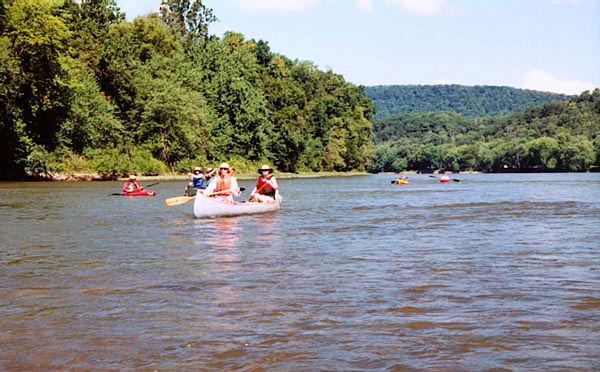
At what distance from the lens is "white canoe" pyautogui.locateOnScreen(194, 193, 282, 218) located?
24484 mm

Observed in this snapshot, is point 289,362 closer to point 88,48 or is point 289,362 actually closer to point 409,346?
point 409,346

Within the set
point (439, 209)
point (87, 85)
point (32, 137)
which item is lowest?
point (439, 209)

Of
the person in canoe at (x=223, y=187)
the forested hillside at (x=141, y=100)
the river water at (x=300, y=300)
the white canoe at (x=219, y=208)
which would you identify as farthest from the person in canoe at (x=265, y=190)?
the forested hillside at (x=141, y=100)

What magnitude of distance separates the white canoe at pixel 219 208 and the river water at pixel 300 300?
15.6 feet

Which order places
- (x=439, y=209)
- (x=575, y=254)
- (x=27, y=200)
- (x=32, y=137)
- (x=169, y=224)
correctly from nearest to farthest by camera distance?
1. (x=575, y=254)
2. (x=169, y=224)
3. (x=439, y=209)
4. (x=27, y=200)
5. (x=32, y=137)

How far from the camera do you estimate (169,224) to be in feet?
74.5

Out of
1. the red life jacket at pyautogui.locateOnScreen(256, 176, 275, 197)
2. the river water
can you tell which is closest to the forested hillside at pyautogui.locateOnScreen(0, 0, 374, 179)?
the red life jacket at pyautogui.locateOnScreen(256, 176, 275, 197)

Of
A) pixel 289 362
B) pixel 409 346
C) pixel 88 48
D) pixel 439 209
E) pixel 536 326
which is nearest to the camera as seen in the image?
pixel 289 362

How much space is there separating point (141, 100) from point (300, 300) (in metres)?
67.8

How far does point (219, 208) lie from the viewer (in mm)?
24891

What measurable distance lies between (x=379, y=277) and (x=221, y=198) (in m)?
14.2

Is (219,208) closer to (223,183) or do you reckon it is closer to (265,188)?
(223,183)

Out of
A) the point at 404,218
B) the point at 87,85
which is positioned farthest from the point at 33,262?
the point at 87,85

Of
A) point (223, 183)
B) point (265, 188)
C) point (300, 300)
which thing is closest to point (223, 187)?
point (223, 183)
